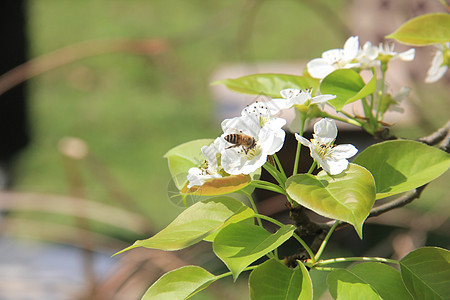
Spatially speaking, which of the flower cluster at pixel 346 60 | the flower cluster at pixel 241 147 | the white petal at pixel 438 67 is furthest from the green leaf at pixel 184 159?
the white petal at pixel 438 67

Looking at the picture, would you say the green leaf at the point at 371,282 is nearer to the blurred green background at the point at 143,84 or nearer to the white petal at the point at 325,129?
the white petal at the point at 325,129

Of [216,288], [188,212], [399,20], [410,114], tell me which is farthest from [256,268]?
[399,20]

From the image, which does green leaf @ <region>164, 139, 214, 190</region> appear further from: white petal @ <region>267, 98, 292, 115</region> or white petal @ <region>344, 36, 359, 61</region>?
white petal @ <region>344, 36, 359, 61</region>

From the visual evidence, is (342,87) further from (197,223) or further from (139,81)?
(139,81)

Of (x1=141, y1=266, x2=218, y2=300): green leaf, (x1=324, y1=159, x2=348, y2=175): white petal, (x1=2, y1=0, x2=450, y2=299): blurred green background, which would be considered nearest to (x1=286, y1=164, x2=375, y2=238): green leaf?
(x1=324, y1=159, x2=348, y2=175): white petal

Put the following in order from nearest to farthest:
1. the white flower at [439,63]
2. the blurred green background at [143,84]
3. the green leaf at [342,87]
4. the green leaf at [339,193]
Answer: the green leaf at [339,193] → the green leaf at [342,87] → the white flower at [439,63] → the blurred green background at [143,84]
